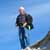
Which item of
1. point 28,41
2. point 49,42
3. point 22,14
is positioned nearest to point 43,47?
point 49,42

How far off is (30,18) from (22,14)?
1.60 feet

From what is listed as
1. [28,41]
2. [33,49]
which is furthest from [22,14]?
[33,49]

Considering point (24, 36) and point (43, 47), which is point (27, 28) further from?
point (43, 47)

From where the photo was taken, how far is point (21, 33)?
57.1 feet

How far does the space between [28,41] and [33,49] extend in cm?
163

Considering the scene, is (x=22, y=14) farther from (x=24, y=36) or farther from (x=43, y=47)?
(x=43, y=47)

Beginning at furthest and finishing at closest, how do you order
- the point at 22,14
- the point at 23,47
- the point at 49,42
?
the point at 49,42, the point at 23,47, the point at 22,14

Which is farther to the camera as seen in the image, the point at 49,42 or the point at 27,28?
the point at 49,42

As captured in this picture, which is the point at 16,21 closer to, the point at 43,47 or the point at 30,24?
the point at 30,24

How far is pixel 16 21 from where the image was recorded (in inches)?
661

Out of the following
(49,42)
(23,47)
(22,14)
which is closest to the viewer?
(22,14)

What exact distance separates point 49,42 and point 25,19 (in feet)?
9.11

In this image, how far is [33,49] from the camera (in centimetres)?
1867

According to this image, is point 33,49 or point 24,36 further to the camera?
point 33,49
